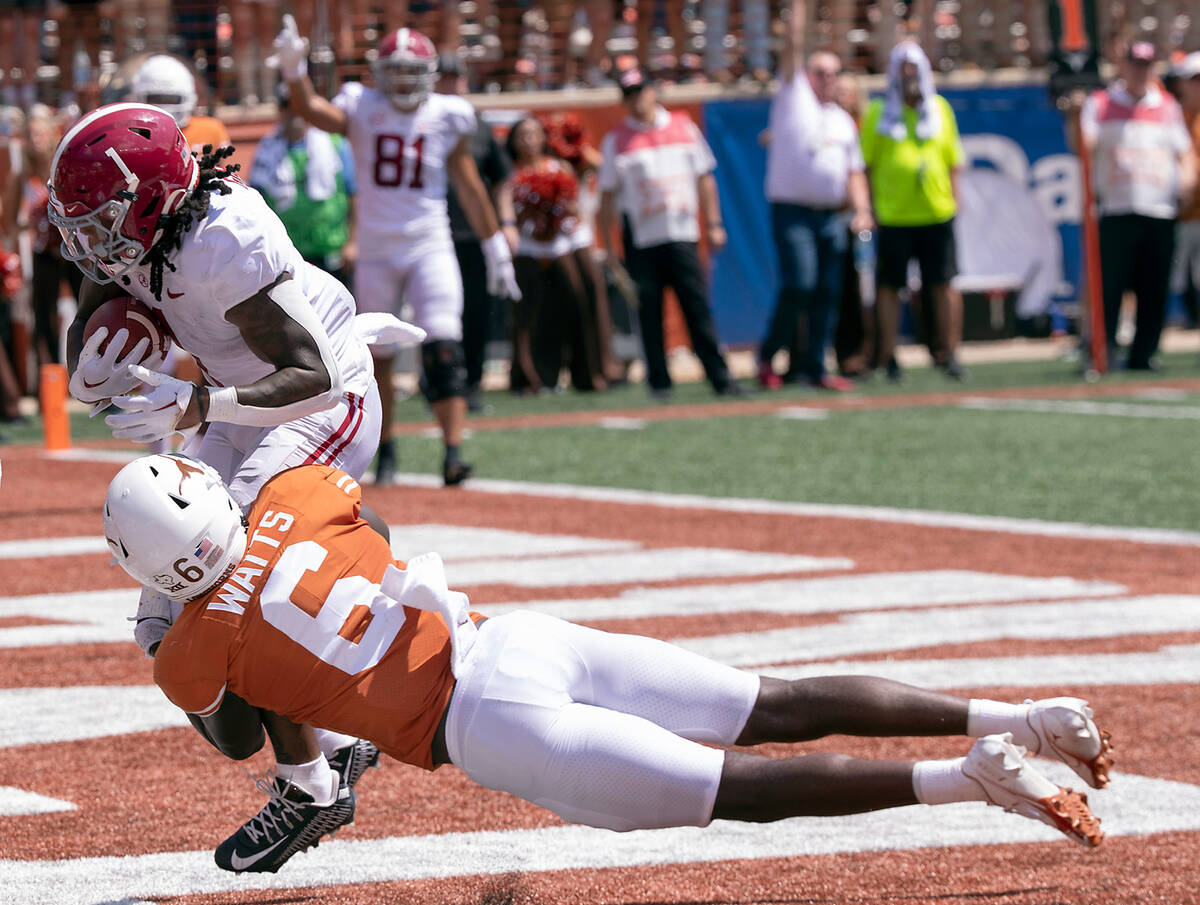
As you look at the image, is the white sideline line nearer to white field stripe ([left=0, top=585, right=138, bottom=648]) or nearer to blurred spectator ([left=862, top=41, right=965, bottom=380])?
white field stripe ([left=0, top=585, right=138, bottom=648])

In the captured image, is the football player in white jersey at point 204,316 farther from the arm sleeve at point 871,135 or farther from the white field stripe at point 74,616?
the arm sleeve at point 871,135

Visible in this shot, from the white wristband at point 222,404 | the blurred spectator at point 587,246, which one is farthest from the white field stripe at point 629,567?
the blurred spectator at point 587,246

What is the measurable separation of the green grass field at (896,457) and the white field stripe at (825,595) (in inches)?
57.2

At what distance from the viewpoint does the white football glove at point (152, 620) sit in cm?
379

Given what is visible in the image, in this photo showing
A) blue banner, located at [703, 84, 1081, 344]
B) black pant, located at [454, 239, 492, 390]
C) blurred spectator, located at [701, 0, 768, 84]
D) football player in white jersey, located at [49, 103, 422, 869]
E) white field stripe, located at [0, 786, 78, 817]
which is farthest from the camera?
blurred spectator, located at [701, 0, 768, 84]

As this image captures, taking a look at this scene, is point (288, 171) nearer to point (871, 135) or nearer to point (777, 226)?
point (777, 226)

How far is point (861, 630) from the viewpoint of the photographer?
6.26 metres

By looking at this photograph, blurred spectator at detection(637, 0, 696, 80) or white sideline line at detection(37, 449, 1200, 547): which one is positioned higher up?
blurred spectator at detection(637, 0, 696, 80)

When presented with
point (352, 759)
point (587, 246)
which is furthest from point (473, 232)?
point (352, 759)

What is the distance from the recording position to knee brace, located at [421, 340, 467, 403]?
9.40m

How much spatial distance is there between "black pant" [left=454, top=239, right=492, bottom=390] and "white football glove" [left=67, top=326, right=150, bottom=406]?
345 inches

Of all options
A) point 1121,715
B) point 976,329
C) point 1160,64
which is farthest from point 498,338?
point 1121,715

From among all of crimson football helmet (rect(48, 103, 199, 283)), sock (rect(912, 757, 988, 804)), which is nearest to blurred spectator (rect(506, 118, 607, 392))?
crimson football helmet (rect(48, 103, 199, 283))

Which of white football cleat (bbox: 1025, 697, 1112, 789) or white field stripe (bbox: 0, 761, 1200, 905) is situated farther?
white field stripe (bbox: 0, 761, 1200, 905)
